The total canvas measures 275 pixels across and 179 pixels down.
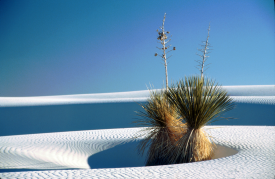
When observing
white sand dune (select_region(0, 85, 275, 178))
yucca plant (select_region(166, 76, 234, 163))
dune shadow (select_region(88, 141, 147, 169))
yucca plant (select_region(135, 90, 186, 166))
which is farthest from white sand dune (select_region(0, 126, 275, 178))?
yucca plant (select_region(135, 90, 186, 166))

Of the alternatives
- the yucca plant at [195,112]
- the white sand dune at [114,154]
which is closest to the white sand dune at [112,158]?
the white sand dune at [114,154]

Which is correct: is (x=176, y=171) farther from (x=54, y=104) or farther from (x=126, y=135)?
(x=54, y=104)

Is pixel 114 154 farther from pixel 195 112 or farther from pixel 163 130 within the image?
pixel 195 112

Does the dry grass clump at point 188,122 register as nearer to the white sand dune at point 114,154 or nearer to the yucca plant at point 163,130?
the yucca plant at point 163,130

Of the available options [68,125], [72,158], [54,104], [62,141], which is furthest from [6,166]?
[54,104]

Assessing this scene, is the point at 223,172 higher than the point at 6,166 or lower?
higher

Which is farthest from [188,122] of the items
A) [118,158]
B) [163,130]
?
[118,158]

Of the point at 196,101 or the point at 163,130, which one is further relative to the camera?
the point at 163,130
